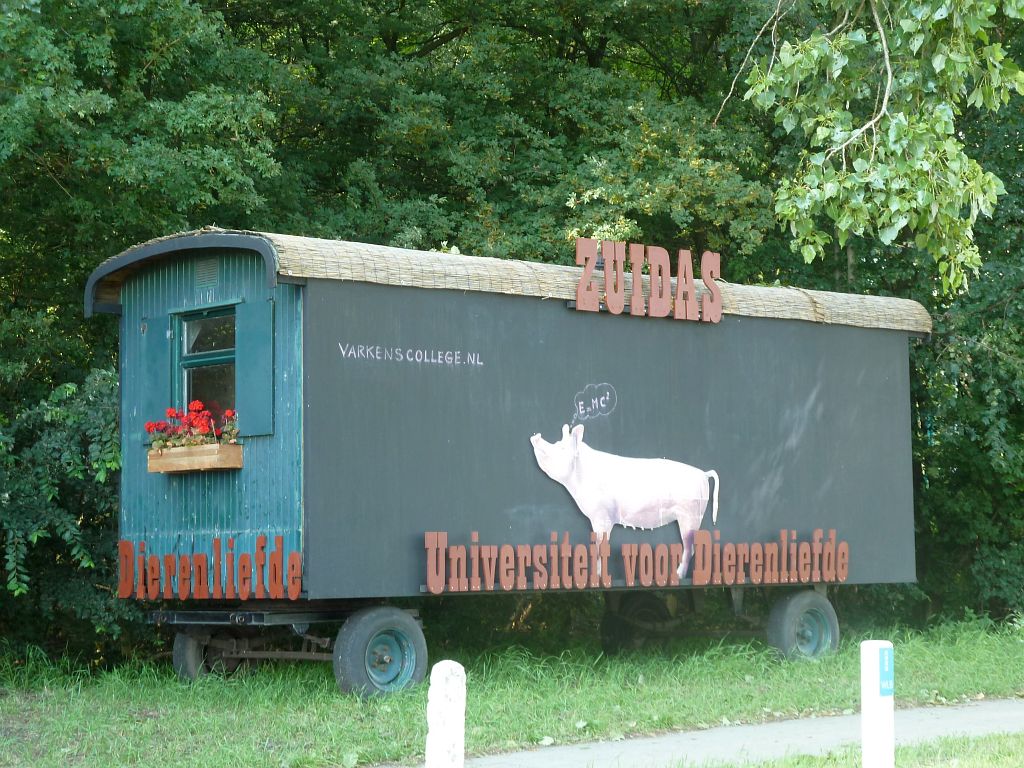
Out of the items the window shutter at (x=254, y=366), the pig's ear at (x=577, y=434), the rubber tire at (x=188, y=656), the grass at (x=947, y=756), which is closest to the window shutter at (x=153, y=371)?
the window shutter at (x=254, y=366)

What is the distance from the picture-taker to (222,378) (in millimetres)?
11055

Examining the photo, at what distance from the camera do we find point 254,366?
10562mm

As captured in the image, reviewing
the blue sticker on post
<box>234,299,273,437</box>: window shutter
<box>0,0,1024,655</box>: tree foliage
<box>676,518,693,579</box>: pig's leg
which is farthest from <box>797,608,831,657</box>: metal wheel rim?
the blue sticker on post

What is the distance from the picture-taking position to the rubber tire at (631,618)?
14.5 meters

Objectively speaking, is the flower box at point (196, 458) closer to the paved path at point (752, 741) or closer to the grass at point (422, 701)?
the grass at point (422, 701)

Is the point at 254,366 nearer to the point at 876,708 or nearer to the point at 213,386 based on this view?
the point at 213,386

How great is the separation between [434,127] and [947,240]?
8.06 metres

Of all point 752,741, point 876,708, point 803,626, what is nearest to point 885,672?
point 876,708

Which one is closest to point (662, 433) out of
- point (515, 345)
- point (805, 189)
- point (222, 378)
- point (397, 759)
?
point (515, 345)

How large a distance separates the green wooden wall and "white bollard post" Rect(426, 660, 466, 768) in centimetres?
539

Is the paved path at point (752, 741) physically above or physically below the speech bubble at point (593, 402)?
below

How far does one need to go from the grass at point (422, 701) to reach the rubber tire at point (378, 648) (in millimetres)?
242

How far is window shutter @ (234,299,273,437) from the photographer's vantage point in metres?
10.4

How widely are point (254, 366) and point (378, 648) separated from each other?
90.6 inches
